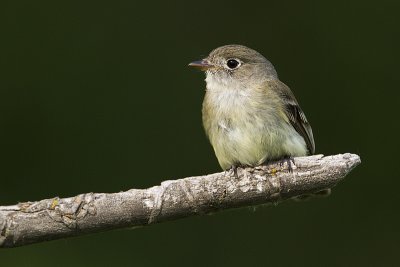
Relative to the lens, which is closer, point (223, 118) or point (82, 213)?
point (82, 213)

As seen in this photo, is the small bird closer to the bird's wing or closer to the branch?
the bird's wing

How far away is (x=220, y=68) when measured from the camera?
15.3 feet

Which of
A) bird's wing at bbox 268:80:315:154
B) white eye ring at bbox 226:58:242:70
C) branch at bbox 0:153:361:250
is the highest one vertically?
white eye ring at bbox 226:58:242:70

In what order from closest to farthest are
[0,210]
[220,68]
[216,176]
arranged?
[0,210], [216,176], [220,68]

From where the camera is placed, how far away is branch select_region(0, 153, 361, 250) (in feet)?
10.8

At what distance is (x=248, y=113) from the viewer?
421cm

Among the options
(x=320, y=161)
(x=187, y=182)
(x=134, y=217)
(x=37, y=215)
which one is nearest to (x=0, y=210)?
(x=37, y=215)

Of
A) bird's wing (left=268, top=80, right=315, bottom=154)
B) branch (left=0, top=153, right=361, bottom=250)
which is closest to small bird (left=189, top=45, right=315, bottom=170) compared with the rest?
bird's wing (left=268, top=80, right=315, bottom=154)

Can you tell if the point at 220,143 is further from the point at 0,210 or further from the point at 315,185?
the point at 0,210

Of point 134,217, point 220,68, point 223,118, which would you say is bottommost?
point 134,217

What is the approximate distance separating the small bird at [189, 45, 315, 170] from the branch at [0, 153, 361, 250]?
42cm

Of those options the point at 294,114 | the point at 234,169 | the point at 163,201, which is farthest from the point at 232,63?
the point at 163,201

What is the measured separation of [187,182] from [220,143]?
0.85m

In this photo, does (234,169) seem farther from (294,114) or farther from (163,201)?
(294,114)
